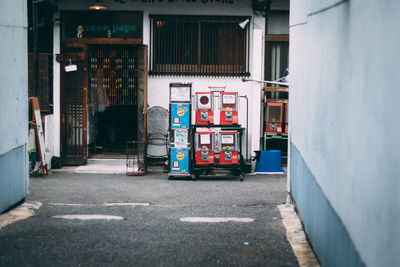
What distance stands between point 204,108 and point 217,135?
0.79 meters

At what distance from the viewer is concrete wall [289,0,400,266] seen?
3.59 metres

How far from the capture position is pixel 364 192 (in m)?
4.26

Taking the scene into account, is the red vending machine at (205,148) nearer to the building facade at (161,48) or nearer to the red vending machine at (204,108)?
the red vending machine at (204,108)

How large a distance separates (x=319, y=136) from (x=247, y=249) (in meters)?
1.88

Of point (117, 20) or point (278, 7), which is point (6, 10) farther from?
point (278, 7)

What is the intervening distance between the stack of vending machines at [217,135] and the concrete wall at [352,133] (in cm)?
604

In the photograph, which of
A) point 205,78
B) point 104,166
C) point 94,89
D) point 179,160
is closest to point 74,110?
point 94,89

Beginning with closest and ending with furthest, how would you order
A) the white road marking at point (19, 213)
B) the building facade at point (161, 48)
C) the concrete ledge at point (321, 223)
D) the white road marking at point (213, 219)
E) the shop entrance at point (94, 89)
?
the concrete ledge at point (321, 223) < the white road marking at point (19, 213) < the white road marking at point (213, 219) < the shop entrance at point (94, 89) < the building facade at point (161, 48)

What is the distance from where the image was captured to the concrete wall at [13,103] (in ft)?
29.6

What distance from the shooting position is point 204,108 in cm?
1457

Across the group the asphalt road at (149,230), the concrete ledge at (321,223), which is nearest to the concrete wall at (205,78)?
the asphalt road at (149,230)

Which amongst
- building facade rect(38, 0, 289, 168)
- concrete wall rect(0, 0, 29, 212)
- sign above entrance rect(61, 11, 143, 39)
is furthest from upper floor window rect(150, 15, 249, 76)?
concrete wall rect(0, 0, 29, 212)

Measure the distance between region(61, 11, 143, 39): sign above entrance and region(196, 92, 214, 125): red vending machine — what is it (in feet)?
10.5

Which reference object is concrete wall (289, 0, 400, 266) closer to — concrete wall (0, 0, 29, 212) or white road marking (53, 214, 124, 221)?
white road marking (53, 214, 124, 221)
